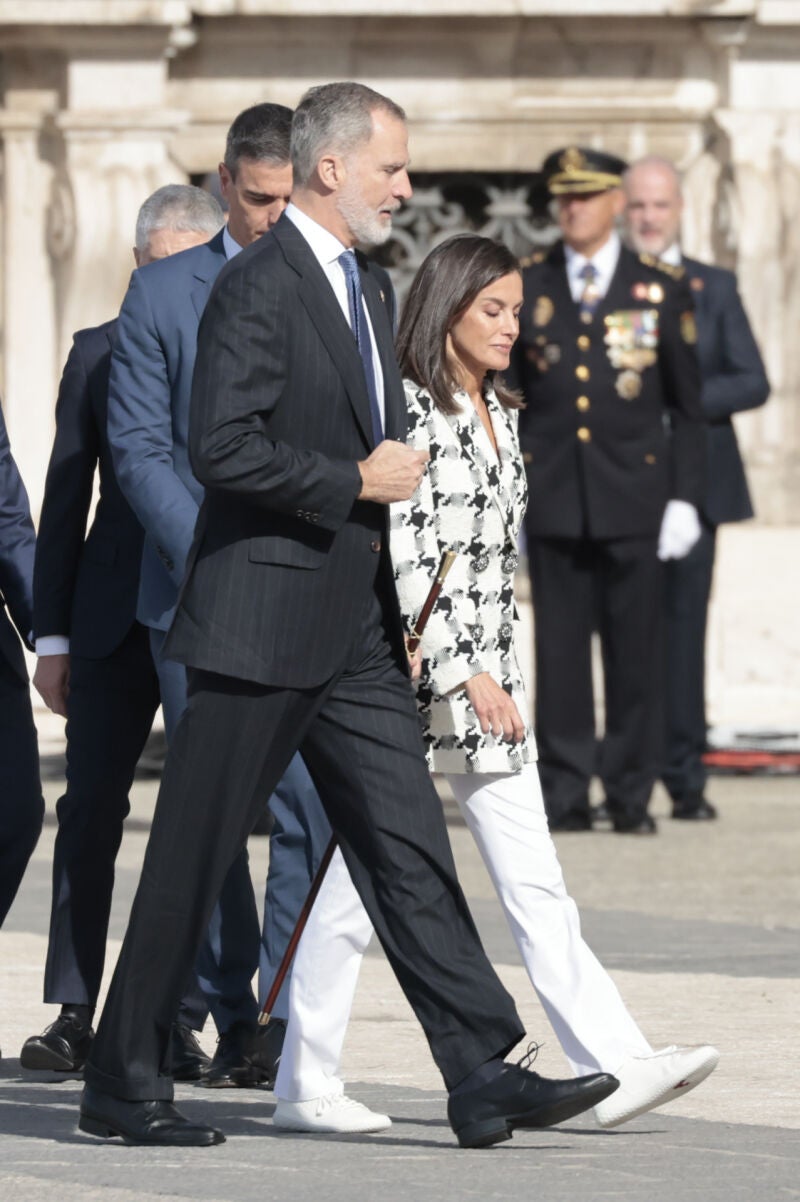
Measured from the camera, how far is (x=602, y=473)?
34.1 ft

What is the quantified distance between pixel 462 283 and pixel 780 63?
790 centimetres

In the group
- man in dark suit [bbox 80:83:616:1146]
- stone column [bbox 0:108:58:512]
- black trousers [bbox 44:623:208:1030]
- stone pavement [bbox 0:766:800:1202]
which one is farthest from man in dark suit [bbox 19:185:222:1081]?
stone column [bbox 0:108:58:512]

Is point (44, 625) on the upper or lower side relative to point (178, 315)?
lower

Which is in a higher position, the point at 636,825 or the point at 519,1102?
the point at 519,1102

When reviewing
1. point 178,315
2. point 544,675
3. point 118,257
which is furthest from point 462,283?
point 118,257

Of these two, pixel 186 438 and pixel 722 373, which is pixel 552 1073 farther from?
pixel 722 373

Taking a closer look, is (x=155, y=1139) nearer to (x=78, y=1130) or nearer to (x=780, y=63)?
(x=78, y=1130)

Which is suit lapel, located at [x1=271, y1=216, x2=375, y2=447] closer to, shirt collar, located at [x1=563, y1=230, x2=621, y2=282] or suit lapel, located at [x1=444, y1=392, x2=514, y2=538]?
suit lapel, located at [x1=444, y1=392, x2=514, y2=538]

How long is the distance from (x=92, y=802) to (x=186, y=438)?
0.75 metres

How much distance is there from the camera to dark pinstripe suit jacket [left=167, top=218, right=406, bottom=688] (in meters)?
5.36

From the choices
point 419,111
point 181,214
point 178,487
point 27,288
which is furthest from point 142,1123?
point 419,111

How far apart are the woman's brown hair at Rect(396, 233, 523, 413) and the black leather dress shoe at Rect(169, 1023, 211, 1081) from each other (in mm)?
1364

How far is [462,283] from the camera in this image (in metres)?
5.95

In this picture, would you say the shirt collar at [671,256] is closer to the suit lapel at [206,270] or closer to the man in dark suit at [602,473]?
the man in dark suit at [602,473]
